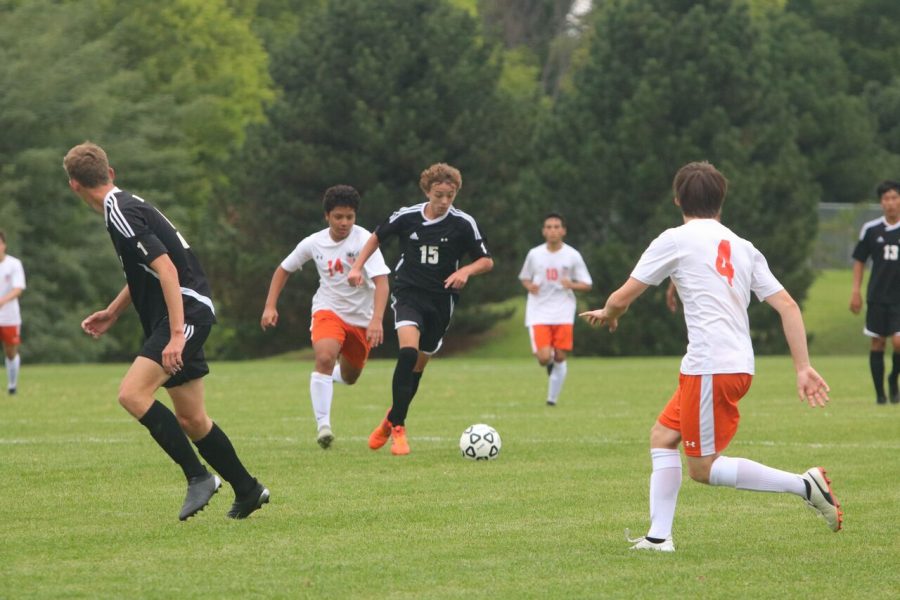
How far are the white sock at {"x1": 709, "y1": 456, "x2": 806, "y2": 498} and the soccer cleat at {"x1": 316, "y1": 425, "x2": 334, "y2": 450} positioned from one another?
5.29 m

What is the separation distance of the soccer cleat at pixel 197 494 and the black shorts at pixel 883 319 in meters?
10.2

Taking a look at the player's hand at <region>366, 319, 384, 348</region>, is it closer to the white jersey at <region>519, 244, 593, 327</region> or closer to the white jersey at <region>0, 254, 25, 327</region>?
the white jersey at <region>519, 244, 593, 327</region>

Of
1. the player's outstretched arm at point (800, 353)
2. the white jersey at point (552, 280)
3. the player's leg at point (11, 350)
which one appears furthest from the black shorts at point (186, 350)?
the player's leg at point (11, 350)

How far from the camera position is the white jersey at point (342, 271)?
12281 millimetres

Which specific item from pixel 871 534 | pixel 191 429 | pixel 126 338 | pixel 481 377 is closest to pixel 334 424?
pixel 191 429

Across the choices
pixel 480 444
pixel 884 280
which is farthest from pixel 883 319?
pixel 480 444

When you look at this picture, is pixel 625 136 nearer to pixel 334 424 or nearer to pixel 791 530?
pixel 334 424

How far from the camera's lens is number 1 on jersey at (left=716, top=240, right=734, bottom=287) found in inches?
269

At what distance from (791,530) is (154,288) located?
3523 millimetres

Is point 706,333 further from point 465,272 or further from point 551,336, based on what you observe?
point 551,336

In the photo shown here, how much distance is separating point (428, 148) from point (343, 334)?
95.1 feet

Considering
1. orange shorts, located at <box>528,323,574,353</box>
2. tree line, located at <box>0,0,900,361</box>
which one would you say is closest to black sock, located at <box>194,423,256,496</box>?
orange shorts, located at <box>528,323,574,353</box>

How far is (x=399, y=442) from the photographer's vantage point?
453 inches

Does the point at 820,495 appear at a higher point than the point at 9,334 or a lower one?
higher
